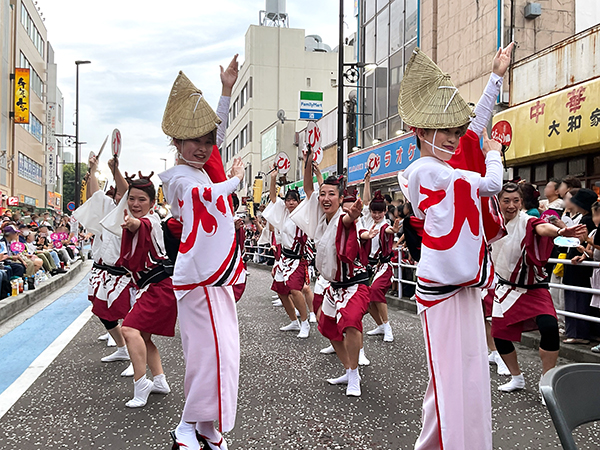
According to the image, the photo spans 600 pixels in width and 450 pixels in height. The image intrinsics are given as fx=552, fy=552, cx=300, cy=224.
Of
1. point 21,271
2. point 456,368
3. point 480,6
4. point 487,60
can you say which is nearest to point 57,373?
point 456,368

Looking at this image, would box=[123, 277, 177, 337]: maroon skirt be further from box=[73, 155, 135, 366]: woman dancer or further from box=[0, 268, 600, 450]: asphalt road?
box=[73, 155, 135, 366]: woman dancer

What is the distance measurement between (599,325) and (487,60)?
8.93 metres

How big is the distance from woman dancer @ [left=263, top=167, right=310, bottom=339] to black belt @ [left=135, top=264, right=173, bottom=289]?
9.86 ft

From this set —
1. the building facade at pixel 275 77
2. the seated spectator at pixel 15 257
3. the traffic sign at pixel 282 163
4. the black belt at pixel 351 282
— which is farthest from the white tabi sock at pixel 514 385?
the building facade at pixel 275 77

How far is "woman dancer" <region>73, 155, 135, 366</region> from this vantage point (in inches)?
234

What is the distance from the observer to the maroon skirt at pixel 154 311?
4.61m

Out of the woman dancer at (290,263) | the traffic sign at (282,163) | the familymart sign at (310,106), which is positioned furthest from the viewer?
the familymart sign at (310,106)

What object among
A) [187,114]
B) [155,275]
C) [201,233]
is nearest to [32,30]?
[155,275]

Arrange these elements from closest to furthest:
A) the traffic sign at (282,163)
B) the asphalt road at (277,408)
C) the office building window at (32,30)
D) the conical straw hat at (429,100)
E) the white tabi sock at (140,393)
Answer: the conical straw hat at (429,100) → the asphalt road at (277,408) → the white tabi sock at (140,393) → the traffic sign at (282,163) → the office building window at (32,30)

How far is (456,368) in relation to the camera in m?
2.86

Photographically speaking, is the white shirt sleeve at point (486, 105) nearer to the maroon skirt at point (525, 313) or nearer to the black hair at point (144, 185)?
the maroon skirt at point (525, 313)

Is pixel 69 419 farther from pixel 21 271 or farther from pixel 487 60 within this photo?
pixel 487 60

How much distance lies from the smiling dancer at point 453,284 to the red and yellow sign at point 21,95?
119 feet

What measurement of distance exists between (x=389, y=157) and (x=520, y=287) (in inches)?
526
